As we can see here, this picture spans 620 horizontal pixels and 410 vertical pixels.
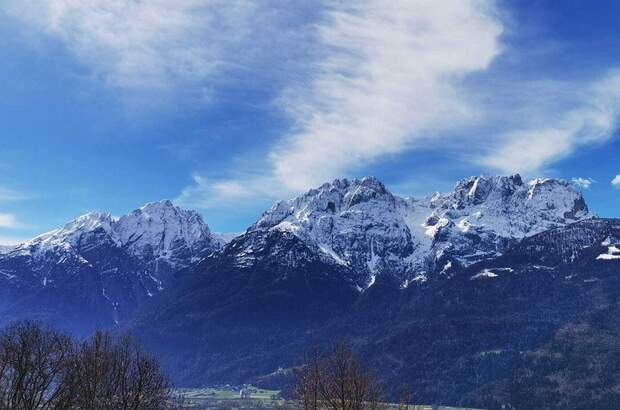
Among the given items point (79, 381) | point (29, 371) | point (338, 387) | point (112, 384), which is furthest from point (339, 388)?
point (29, 371)

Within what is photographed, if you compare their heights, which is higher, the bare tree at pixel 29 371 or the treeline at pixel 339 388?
the bare tree at pixel 29 371

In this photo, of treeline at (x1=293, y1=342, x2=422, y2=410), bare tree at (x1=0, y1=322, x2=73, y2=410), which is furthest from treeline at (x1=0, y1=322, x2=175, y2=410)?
treeline at (x1=293, y1=342, x2=422, y2=410)

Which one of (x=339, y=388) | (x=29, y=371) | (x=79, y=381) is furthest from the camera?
(x=29, y=371)

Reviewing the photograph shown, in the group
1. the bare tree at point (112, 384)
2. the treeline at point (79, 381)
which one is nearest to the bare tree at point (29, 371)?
the treeline at point (79, 381)

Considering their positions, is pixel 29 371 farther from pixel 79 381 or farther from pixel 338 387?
pixel 338 387

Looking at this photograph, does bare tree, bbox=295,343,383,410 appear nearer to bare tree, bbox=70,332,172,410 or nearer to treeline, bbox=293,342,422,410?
treeline, bbox=293,342,422,410

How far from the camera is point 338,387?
67438 mm

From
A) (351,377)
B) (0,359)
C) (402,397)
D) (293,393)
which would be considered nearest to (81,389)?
(0,359)

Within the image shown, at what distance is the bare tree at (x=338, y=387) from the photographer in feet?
214

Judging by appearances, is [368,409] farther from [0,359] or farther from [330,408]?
[0,359]

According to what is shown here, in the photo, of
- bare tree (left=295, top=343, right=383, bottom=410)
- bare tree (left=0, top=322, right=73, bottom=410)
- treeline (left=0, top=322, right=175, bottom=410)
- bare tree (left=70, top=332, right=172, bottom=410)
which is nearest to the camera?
bare tree (left=0, top=322, right=73, bottom=410)

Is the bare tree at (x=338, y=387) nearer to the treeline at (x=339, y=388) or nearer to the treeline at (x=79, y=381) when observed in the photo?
the treeline at (x=339, y=388)

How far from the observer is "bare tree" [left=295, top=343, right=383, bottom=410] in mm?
65312

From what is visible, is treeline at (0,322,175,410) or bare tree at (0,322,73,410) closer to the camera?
bare tree at (0,322,73,410)
